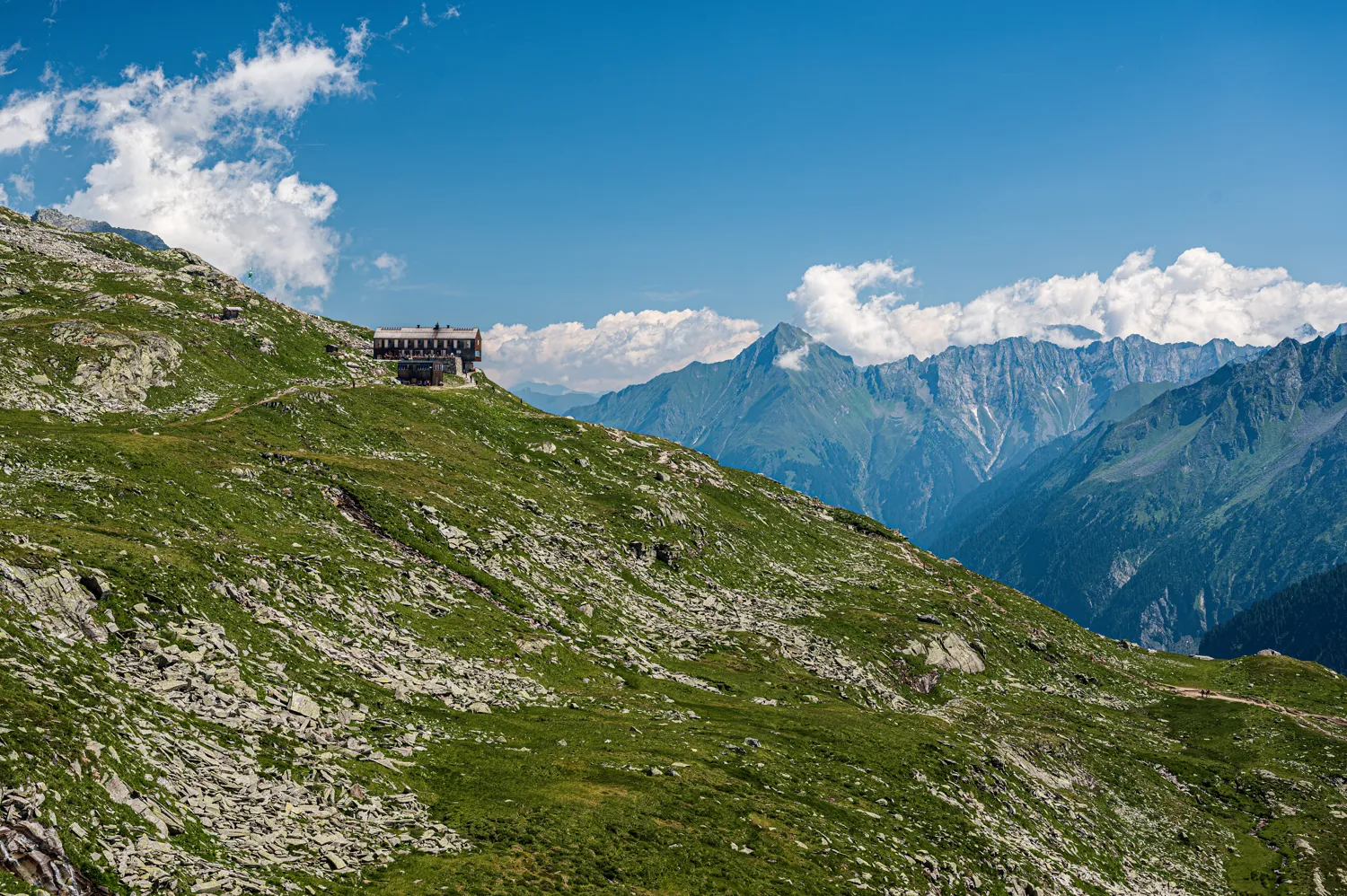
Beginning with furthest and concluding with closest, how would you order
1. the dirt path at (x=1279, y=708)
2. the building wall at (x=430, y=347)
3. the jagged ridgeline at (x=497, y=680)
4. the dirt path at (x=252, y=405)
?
the building wall at (x=430, y=347)
the dirt path at (x=1279, y=708)
the dirt path at (x=252, y=405)
the jagged ridgeline at (x=497, y=680)

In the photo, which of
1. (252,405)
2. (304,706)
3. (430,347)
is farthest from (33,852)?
(430,347)

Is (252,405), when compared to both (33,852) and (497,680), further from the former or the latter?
(33,852)

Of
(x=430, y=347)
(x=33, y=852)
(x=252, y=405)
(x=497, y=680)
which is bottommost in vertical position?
(x=33, y=852)

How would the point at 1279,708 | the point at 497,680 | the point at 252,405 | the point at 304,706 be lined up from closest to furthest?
the point at 304,706, the point at 497,680, the point at 252,405, the point at 1279,708

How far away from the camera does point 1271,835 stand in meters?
79.6

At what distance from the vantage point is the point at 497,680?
204 feet

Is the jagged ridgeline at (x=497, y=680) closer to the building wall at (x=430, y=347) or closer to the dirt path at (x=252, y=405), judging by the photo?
the dirt path at (x=252, y=405)

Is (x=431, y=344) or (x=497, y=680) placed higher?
(x=431, y=344)

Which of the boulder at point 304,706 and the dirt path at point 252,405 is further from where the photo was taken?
the dirt path at point 252,405

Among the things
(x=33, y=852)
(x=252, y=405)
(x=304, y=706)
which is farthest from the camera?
(x=252, y=405)

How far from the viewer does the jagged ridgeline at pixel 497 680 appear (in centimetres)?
3650

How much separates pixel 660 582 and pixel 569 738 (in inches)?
1935

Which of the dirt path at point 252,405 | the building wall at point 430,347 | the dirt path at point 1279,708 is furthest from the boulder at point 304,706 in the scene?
the building wall at point 430,347

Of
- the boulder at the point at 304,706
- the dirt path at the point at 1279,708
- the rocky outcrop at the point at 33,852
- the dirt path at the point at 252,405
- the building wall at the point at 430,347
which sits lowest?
the rocky outcrop at the point at 33,852
